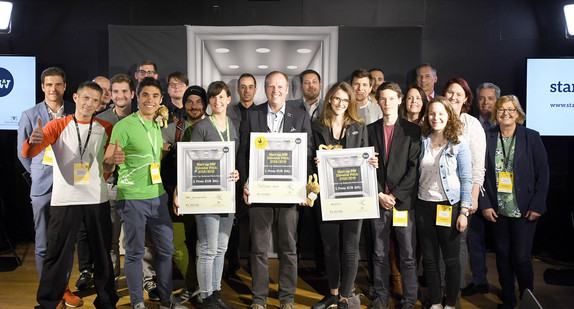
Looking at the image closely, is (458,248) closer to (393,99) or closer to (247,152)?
(393,99)

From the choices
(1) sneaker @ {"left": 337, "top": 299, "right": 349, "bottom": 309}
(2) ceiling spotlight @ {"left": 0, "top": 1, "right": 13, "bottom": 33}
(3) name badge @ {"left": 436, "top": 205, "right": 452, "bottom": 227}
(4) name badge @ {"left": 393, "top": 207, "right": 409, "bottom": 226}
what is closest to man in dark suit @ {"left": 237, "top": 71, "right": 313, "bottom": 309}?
(1) sneaker @ {"left": 337, "top": 299, "right": 349, "bottom": 309}

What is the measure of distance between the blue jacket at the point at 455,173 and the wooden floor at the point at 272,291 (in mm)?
1076

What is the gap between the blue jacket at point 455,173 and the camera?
10.8 ft

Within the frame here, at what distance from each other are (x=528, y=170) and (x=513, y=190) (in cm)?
19

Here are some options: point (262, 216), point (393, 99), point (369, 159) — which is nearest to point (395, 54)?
point (393, 99)

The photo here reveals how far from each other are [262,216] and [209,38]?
2734mm

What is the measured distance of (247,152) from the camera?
11.4ft

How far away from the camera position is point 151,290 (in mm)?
3877

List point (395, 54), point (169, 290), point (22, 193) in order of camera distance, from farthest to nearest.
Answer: point (22, 193) → point (395, 54) → point (169, 290)

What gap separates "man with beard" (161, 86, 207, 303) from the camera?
3.58 meters

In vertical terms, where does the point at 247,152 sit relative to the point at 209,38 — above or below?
below

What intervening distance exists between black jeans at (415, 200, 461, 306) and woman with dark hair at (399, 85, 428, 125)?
2.29 ft

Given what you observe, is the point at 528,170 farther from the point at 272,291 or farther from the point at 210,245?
the point at 210,245

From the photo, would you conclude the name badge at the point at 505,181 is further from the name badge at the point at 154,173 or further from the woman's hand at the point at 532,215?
the name badge at the point at 154,173
